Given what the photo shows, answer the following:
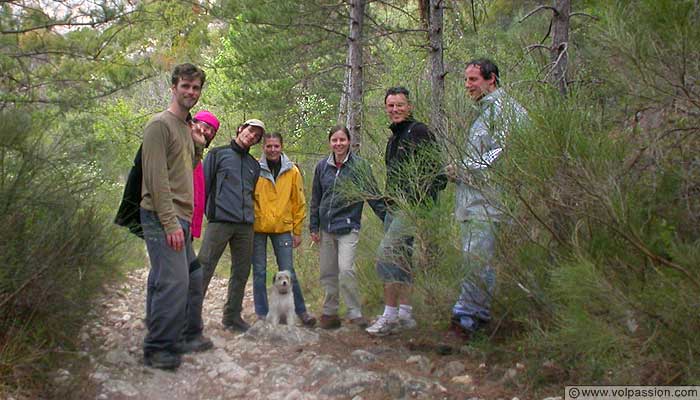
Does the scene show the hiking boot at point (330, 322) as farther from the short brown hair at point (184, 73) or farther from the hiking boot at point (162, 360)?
the short brown hair at point (184, 73)

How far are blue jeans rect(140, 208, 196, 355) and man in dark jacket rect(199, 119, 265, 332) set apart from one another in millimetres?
1301

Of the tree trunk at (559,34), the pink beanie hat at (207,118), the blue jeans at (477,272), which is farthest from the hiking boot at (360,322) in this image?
the tree trunk at (559,34)

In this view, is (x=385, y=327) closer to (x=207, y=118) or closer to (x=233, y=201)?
(x=233, y=201)

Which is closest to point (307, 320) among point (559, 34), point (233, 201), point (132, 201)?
point (233, 201)

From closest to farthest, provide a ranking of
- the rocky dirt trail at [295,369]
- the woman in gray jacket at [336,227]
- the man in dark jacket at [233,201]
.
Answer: the rocky dirt trail at [295,369] < the man in dark jacket at [233,201] < the woman in gray jacket at [336,227]

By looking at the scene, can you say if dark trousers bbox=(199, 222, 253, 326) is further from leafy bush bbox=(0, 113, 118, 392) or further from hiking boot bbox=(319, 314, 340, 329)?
leafy bush bbox=(0, 113, 118, 392)

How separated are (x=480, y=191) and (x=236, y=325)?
3140 mm

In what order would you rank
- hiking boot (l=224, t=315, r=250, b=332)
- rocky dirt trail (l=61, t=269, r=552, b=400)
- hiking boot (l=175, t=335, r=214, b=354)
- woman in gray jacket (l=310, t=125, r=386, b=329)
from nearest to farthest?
1. rocky dirt trail (l=61, t=269, r=552, b=400)
2. hiking boot (l=175, t=335, r=214, b=354)
3. woman in gray jacket (l=310, t=125, r=386, b=329)
4. hiking boot (l=224, t=315, r=250, b=332)

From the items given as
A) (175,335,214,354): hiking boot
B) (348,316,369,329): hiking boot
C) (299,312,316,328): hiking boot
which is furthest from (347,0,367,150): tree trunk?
(175,335,214,354): hiking boot

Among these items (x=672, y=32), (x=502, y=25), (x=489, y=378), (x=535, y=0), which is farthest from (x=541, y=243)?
(x=502, y=25)

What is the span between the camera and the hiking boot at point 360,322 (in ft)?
21.2

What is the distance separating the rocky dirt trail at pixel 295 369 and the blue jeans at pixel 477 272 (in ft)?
1.01

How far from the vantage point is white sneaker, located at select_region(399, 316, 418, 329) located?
5879mm

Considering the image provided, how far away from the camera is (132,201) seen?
4.86 metres
